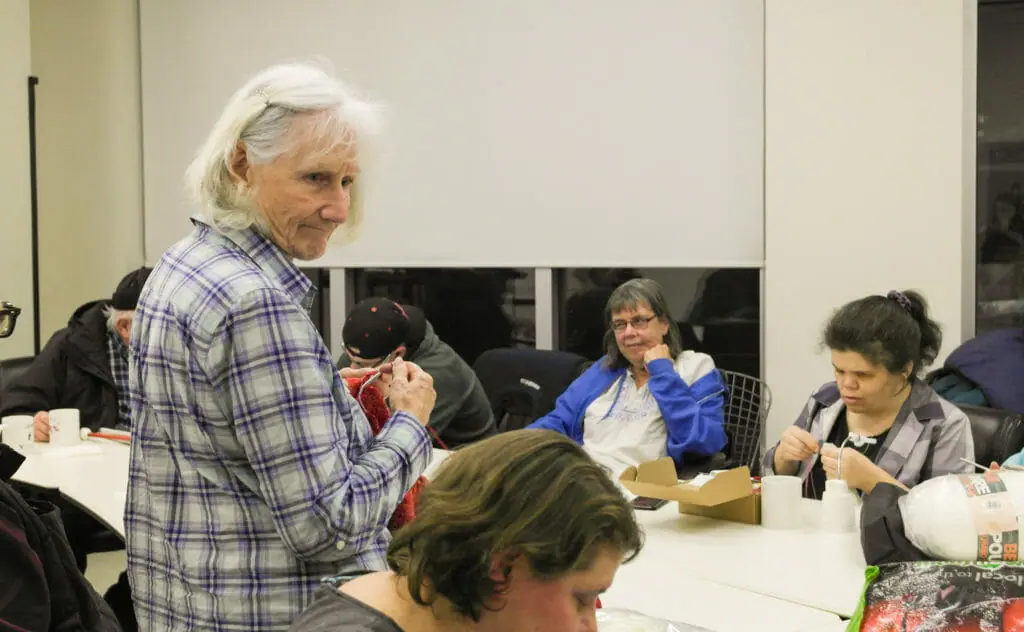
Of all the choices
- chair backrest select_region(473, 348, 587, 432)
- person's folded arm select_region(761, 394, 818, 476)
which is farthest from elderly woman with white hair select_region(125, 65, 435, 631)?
chair backrest select_region(473, 348, 587, 432)

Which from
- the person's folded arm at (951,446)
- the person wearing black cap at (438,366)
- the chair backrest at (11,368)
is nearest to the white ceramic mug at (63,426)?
the chair backrest at (11,368)

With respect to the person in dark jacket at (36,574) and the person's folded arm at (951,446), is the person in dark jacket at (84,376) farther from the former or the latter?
the person's folded arm at (951,446)

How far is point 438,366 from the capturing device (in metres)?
3.72

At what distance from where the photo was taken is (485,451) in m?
1.04

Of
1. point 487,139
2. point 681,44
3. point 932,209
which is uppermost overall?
point 681,44

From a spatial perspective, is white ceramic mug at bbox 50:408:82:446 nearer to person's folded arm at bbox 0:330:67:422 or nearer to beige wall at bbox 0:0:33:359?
person's folded arm at bbox 0:330:67:422

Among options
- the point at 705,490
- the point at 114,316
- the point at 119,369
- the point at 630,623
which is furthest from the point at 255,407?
the point at 119,369

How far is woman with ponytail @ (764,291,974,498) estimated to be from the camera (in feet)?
8.72

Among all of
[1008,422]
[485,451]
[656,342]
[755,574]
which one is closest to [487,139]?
[656,342]

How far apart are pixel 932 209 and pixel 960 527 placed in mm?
2416

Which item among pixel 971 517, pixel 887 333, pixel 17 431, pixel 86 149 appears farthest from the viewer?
pixel 86 149

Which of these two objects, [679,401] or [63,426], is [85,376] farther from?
[679,401]

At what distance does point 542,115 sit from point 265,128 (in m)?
3.33

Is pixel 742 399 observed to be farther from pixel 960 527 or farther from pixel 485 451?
pixel 485 451
